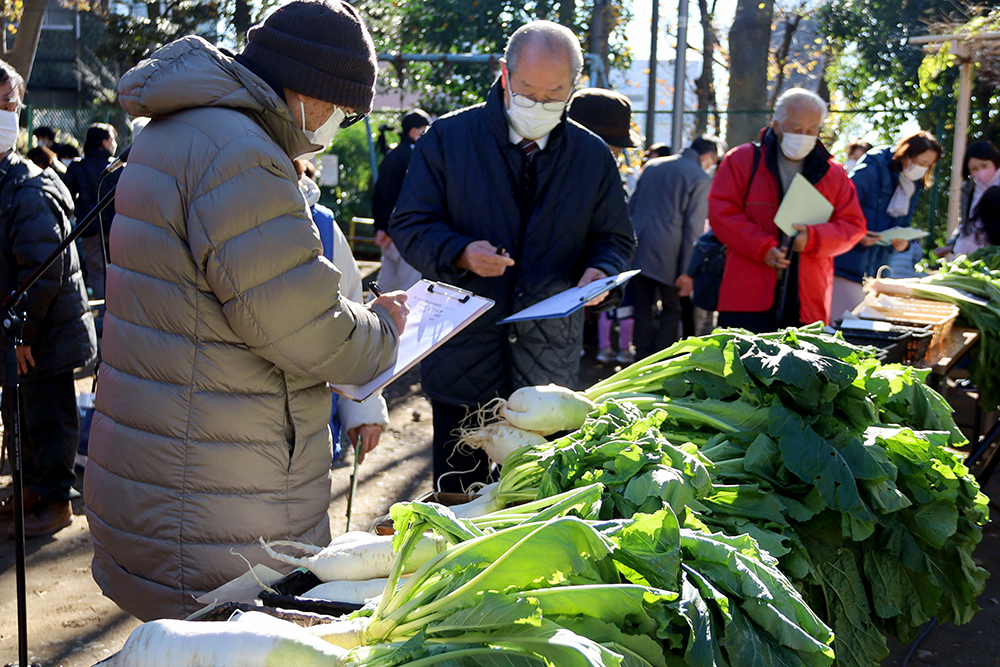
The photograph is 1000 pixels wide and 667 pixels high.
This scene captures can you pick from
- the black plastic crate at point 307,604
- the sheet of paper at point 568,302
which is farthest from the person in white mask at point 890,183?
the black plastic crate at point 307,604

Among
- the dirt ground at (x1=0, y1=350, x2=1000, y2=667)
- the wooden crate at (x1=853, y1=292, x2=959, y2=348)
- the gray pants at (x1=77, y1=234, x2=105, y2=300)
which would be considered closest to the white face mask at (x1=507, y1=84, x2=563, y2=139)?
the wooden crate at (x1=853, y1=292, x2=959, y2=348)

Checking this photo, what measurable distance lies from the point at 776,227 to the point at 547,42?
222 centimetres

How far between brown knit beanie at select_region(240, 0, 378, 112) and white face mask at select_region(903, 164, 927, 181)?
5.97 meters

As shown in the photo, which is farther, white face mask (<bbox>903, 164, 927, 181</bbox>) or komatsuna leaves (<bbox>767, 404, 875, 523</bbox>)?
white face mask (<bbox>903, 164, 927, 181</bbox>)

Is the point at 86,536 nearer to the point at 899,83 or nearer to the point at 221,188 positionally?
the point at 221,188

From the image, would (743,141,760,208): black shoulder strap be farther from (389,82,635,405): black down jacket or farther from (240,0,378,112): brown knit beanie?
(240,0,378,112): brown knit beanie

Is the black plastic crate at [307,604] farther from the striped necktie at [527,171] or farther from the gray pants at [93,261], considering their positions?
the gray pants at [93,261]

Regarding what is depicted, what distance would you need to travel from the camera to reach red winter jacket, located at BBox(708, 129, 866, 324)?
184 inches

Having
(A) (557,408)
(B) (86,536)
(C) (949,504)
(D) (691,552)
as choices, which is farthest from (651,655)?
(B) (86,536)

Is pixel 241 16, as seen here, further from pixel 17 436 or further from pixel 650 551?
pixel 650 551

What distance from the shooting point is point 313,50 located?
195 centimetres

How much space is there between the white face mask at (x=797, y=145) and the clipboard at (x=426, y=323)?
9.14ft

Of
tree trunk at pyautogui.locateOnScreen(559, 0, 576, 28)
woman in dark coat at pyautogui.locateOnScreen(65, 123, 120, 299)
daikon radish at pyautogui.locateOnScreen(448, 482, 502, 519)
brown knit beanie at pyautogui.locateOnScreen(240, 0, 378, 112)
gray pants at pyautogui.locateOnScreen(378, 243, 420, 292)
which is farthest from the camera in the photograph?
tree trunk at pyautogui.locateOnScreen(559, 0, 576, 28)

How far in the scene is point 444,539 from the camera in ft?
5.08
